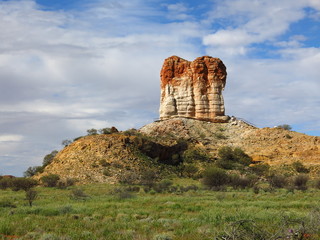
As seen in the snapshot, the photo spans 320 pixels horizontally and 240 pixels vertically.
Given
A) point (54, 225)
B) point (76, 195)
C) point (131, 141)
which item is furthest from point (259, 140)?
point (54, 225)

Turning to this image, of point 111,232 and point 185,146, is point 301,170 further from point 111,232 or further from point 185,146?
point 111,232

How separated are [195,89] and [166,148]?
23421mm

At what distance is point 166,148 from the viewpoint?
59.0 m

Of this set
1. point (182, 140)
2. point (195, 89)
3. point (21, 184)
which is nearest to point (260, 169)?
point (182, 140)

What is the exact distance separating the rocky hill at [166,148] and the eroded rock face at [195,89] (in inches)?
119

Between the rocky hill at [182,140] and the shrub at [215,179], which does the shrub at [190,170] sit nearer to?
the rocky hill at [182,140]

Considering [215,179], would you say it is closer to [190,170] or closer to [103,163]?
[103,163]

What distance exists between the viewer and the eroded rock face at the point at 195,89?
77.1 m

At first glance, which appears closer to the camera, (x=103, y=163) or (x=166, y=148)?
(x=103, y=163)

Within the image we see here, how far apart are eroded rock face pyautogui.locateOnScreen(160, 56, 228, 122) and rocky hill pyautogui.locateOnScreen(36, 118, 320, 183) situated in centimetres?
301

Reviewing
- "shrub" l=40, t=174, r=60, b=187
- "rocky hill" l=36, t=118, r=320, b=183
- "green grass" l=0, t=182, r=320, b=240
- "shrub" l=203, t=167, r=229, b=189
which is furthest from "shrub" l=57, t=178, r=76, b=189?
"green grass" l=0, t=182, r=320, b=240

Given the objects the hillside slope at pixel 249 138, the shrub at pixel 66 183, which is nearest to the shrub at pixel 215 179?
the shrub at pixel 66 183

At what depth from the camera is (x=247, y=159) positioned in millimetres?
58781

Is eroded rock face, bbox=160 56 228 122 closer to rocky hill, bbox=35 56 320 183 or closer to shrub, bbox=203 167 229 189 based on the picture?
rocky hill, bbox=35 56 320 183
